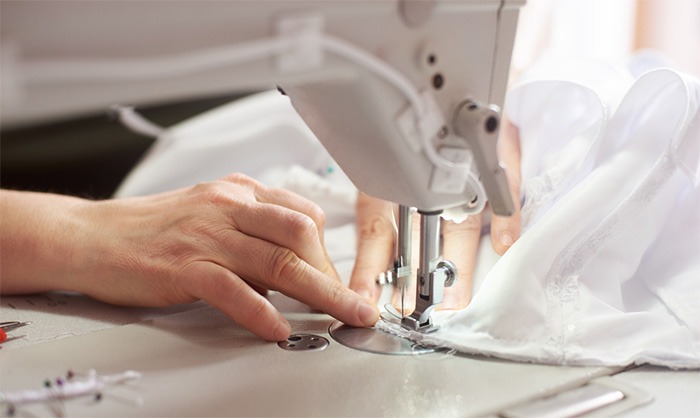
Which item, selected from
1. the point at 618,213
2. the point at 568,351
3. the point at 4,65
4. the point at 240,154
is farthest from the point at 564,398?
the point at 240,154

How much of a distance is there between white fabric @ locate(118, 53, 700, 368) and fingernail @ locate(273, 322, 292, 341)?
0.14 metres

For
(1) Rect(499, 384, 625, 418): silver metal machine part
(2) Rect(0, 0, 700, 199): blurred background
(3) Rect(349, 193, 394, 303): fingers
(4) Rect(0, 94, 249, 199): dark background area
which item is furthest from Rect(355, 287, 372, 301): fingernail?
(4) Rect(0, 94, 249, 199): dark background area

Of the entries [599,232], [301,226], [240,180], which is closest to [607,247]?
[599,232]

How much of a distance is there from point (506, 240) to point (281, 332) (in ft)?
0.96

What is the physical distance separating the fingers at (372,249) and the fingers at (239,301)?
146 millimetres

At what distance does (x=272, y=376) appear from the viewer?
1.95 ft

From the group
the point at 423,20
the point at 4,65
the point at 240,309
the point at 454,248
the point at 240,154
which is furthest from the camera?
the point at 240,154

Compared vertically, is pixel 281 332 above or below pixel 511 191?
below

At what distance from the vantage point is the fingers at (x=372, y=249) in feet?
2.64

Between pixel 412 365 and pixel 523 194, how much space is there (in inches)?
13.2

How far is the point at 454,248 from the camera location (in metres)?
0.79

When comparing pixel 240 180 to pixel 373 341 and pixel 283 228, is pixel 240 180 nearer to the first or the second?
pixel 283 228

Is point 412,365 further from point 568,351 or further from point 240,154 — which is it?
point 240,154

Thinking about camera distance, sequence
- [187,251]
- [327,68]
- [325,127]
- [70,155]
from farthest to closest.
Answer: [70,155] < [187,251] < [325,127] < [327,68]
